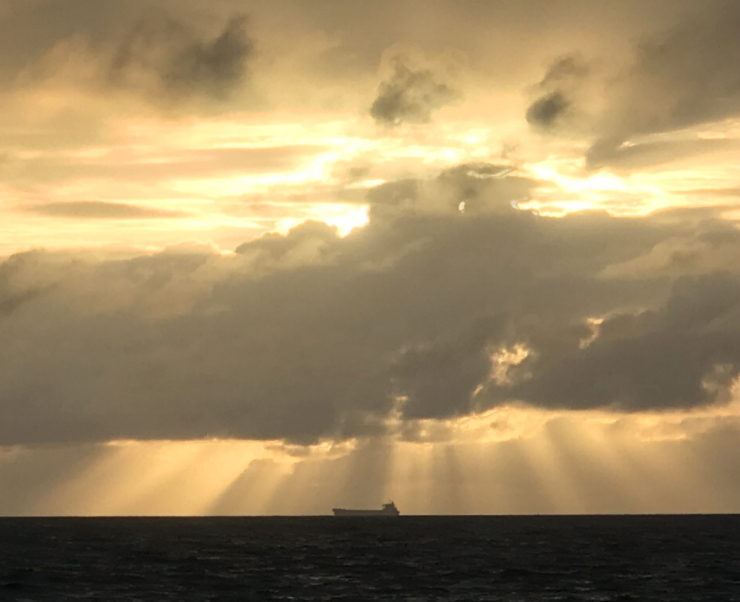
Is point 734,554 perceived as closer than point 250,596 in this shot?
No

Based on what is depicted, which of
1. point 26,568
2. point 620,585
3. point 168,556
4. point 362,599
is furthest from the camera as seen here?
point 168,556

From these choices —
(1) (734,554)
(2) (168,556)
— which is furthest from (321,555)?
(1) (734,554)

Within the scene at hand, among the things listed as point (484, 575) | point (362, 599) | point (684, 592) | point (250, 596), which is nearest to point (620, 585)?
point (684, 592)

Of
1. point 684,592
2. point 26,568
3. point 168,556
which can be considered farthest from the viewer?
point 168,556

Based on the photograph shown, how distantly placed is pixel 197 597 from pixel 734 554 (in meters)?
113

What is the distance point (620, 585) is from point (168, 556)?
90.0 meters

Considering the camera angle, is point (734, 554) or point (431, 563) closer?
point (431, 563)

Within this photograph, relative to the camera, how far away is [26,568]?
522ft

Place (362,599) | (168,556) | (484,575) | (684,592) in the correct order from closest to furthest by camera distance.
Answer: (362,599)
(684,592)
(484,575)
(168,556)

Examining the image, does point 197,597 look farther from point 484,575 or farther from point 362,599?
point 484,575

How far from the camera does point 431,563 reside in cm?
16862

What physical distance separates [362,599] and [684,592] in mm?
36368

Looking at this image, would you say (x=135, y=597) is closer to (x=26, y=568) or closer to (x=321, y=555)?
(x=26, y=568)

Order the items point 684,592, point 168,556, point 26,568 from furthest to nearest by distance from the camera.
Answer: point 168,556, point 26,568, point 684,592
